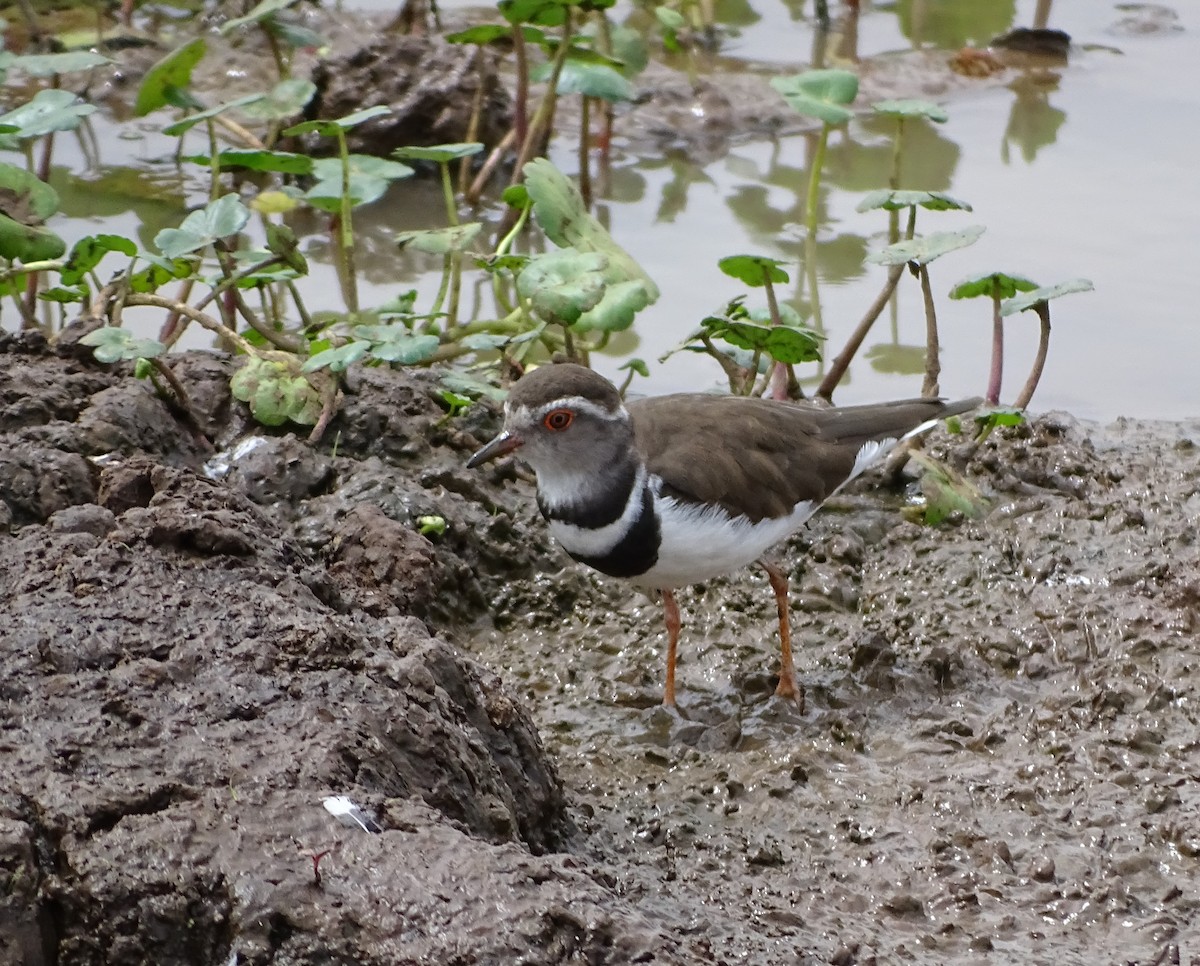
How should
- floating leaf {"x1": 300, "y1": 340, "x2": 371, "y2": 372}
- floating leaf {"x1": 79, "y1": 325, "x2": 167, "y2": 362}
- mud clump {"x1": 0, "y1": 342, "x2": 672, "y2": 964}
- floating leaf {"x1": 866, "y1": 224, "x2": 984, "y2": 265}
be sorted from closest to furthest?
mud clump {"x1": 0, "y1": 342, "x2": 672, "y2": 964}
floating leaf {"x1": 79, "y1": 325, "x2": 167, "y2": 362}
floating leaf {"x1": 300, "y1": 340, "x2": 371, "y2": 372}
floating leaf {"x1": 866, "y1": 224, "x2": 984, "y2": 265}

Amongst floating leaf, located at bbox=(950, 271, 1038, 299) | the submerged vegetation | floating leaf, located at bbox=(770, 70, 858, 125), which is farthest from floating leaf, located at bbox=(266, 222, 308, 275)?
floating leaf, located at bbox=(950, 271, 1038, 299)

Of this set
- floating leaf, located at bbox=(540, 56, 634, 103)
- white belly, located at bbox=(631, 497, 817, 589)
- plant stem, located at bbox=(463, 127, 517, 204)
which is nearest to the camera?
white belly, located at bbox=(631, 497, 817, 589)

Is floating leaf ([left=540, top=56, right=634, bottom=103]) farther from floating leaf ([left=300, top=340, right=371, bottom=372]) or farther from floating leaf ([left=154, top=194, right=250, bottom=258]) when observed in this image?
floating leaf ([left=300, top=340, right=371, bottom=372])

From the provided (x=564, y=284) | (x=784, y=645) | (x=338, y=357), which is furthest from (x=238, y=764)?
(x=564, y=284)

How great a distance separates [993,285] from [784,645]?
177cm

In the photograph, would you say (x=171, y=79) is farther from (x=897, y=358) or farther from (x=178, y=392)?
(x=897, y=358)

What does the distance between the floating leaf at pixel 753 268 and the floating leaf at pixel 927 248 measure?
1.24 feet

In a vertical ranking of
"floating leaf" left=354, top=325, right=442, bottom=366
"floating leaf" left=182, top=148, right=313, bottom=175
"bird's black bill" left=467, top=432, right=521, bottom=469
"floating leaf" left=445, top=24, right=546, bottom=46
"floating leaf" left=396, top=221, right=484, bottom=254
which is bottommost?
"bird's black bill" left=467, top=432, right=521, bottom=469

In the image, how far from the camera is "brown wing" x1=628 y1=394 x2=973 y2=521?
4418 mm

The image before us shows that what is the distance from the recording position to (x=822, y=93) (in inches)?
236

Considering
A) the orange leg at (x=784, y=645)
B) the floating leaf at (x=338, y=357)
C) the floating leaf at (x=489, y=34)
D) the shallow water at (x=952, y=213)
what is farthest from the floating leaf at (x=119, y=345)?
the floating leaf at (x=489, y=34)

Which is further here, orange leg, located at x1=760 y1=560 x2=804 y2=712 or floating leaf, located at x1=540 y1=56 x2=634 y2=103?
floating leaf, located at x1=540 y1=56 x2=634 y2=103

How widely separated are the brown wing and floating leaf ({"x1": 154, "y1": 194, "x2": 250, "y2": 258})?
1560 mm

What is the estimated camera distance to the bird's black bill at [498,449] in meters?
4.44
